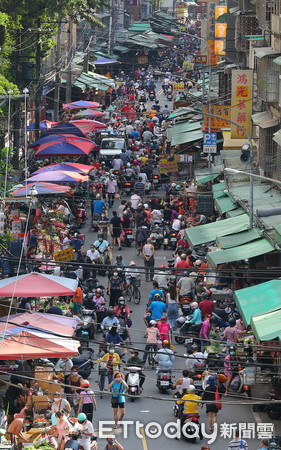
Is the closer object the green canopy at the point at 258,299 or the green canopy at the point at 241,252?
the green canopy at the point at 258,299

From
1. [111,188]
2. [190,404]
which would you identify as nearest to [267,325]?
[190,404]

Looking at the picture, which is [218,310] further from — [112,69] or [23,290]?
[112,69]

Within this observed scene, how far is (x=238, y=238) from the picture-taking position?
105 feet

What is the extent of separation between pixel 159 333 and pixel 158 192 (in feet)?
80.3

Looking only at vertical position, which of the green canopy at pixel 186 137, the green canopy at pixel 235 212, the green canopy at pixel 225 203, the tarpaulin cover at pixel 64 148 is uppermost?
the green canopy at pixel 186 137

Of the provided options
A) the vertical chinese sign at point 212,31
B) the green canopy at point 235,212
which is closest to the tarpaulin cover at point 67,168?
the green canopy at point 235,212

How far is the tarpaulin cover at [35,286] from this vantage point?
26.6m

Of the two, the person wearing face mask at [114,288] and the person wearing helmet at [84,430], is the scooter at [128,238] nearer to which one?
the person wearing face mask at [114,288]

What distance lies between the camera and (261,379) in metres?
25.0

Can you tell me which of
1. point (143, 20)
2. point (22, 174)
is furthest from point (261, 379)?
point (143, 20)

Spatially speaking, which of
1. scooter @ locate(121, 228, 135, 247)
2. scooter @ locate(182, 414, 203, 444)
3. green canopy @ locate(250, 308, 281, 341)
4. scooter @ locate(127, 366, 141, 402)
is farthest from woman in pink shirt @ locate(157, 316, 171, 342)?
scooter @ locate(121, 228, 135, 247)

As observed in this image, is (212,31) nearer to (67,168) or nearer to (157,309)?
(67,168)

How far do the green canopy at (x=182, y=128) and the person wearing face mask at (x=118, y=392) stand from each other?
3203 cm

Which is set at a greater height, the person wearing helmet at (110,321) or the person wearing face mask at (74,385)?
the person wearing helmet at (110,321)
